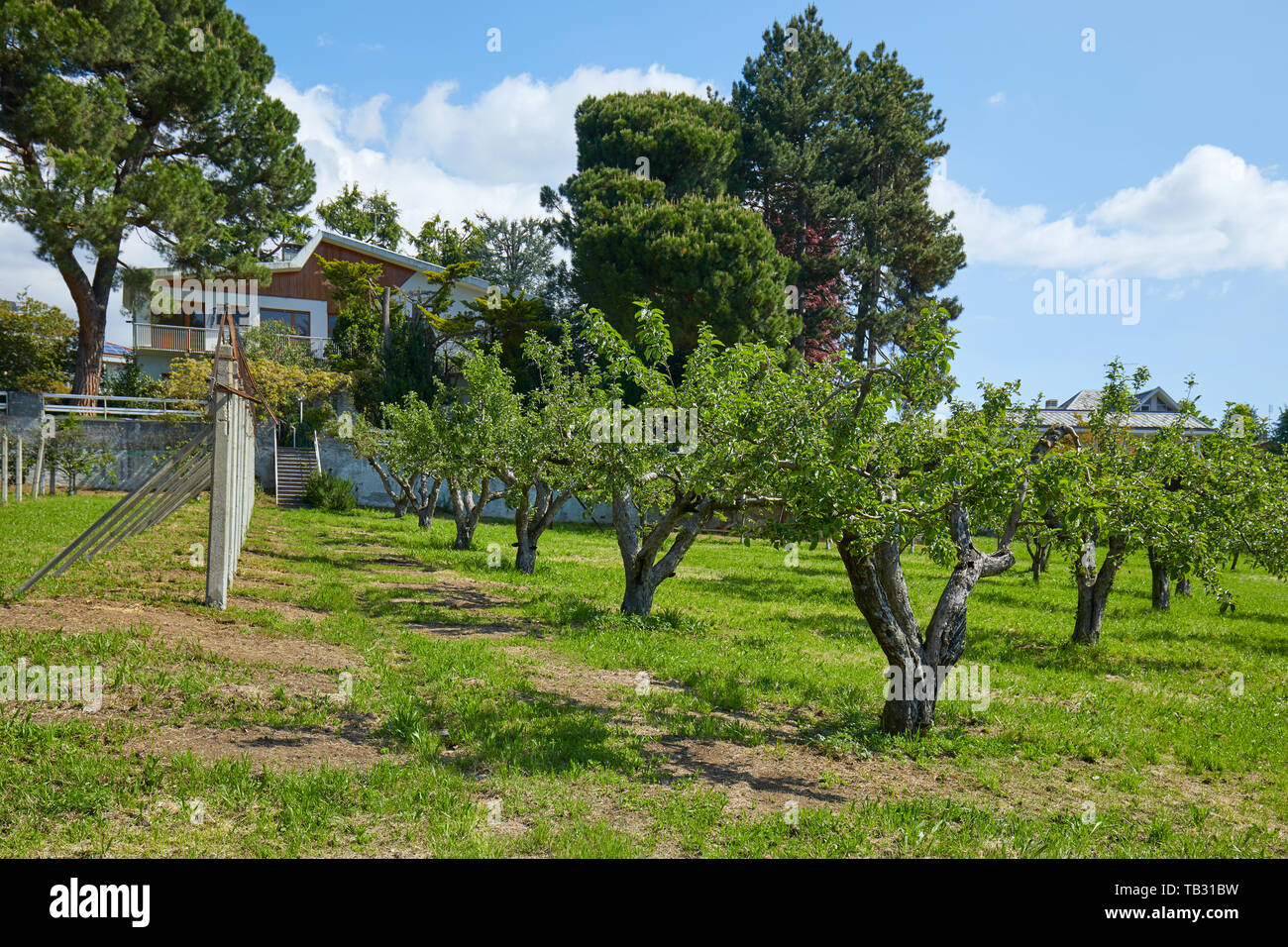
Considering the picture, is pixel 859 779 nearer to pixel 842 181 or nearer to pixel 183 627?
pixel 183 627

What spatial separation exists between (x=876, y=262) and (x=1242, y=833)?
3963cm

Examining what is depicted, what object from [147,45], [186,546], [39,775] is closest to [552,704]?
[39,775]

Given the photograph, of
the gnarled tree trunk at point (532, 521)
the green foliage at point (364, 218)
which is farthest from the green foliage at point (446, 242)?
the gnarled tree trunk at point (532, 521)

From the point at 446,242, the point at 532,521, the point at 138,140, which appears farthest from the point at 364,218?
the point at 532,521

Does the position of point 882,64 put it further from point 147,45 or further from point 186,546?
point 186,546

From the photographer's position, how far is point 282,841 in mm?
5035

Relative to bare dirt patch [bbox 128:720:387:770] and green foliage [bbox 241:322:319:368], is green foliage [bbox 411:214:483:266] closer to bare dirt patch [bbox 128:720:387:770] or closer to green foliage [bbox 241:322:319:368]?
green foliage [bbox 241:322:319:368]

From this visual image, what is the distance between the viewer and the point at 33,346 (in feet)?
113

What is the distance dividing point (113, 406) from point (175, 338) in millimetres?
7265

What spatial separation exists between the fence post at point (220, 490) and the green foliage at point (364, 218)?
149 feet

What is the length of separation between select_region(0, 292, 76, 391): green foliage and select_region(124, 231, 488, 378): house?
3.17m

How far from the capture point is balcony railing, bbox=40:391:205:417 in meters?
30.5

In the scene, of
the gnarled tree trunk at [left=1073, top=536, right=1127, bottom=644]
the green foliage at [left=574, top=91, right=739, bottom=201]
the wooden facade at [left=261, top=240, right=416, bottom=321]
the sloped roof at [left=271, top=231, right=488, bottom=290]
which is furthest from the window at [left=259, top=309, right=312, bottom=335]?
the gnarled tree trunk at [left=1073, top=536, right=1127, bottom=644]

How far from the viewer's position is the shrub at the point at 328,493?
32.8 meters
